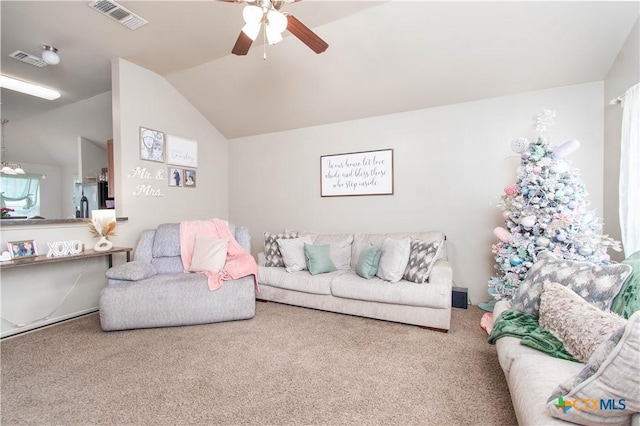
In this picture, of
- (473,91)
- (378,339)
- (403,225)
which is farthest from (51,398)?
(473,91)

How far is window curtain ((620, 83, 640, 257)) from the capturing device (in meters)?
2.21

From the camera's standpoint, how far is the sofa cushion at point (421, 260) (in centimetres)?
281

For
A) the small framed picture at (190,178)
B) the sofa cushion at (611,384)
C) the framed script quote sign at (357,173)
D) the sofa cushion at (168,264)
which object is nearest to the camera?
the sofa cushion at (611,384)

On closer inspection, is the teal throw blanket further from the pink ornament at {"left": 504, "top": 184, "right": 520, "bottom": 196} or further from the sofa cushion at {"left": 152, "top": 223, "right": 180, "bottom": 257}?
the sofa cushion at {"left": 152, "top": 223, "right": 180, "bottom": 257}

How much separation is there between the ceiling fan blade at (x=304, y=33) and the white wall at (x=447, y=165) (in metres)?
1.98

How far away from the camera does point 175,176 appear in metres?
4.25

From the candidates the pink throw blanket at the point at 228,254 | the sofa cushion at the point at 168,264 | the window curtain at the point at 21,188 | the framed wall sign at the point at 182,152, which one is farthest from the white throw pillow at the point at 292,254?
the window curtain at the point at 21,188

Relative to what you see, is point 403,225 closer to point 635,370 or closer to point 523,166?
point 523,166

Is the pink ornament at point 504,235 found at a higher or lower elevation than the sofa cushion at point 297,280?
higher

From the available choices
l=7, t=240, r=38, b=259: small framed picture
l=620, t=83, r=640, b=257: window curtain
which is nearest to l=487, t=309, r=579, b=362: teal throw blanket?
l=620, t=83, r=640, b=257: window curtain

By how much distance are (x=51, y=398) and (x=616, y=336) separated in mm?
2874

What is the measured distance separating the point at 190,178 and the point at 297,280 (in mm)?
2540

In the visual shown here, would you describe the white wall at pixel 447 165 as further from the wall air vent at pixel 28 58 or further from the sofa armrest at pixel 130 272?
the wall air vent at pixel 28 58

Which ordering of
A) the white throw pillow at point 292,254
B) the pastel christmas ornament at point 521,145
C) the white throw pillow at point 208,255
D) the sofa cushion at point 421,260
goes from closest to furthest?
the pastel christmas ornament at point 521,145 → the sofa cushion at point 421,260 → the white throw pillow at point 208,255 → the white throw pillow at point 292,254
